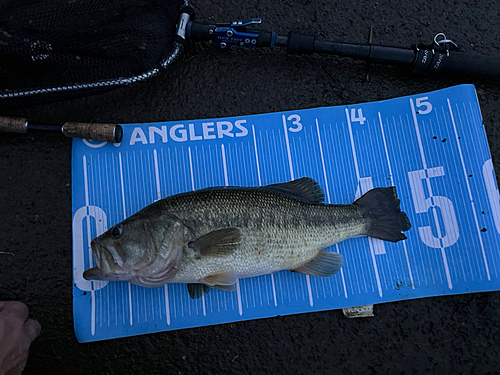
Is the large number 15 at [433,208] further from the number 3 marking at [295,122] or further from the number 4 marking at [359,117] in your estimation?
the number 3 marking at [295,122]

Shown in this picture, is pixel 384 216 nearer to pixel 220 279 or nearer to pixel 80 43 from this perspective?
pixel 220 279

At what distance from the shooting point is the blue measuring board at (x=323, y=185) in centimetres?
219

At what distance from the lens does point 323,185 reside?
7.73 feet

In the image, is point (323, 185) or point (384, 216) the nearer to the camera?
point (384, 216)

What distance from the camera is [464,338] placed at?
227 centimetres

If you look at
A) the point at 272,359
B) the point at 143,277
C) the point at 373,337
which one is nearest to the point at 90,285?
the point at 143,277

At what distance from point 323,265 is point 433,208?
3.25ft

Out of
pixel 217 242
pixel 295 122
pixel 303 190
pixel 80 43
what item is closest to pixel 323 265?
pixel 303 190

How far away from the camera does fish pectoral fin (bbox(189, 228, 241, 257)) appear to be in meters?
1.80

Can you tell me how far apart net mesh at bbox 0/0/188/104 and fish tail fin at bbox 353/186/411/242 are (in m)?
1.77

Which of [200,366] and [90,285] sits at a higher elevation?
[90,285]

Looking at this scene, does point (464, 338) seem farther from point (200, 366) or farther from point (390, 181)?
point (200, 366)

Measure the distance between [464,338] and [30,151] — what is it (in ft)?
11.6

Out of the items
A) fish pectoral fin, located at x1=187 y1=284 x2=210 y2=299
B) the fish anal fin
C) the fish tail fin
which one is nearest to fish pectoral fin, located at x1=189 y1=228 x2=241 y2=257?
the fish anal fin
